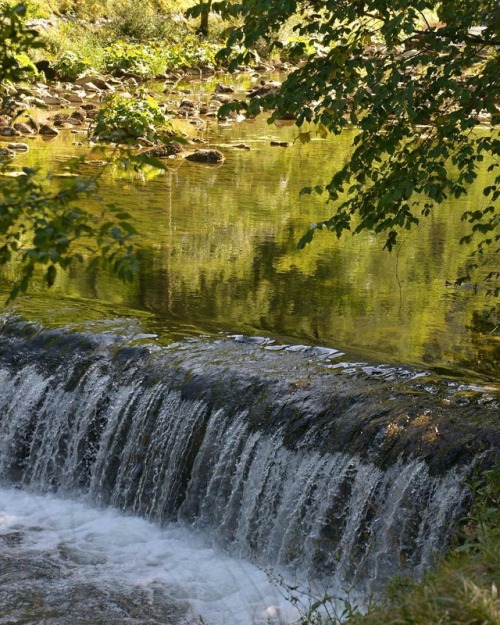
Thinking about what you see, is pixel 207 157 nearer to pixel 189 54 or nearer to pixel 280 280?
pixel 280 280

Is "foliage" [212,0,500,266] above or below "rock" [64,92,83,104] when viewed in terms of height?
below

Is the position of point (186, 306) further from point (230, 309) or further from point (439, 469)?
point (439, 469)

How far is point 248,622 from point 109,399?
263 cm

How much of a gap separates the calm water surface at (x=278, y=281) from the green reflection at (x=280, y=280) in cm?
1

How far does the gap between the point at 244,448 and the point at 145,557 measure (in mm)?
1073

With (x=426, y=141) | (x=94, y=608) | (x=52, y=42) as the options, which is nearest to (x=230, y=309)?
(x=426, y=141)

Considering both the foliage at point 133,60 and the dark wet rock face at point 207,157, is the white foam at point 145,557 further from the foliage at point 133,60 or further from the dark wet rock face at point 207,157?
the foliage at point 133,60

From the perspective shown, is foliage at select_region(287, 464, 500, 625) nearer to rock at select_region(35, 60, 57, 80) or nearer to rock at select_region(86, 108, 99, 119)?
rock at select_region(86, 108, 99, 119)

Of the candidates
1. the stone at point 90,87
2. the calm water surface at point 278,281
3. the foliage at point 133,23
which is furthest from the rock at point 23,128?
the foliage at point 133,23

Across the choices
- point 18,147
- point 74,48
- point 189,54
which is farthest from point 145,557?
point 189,54

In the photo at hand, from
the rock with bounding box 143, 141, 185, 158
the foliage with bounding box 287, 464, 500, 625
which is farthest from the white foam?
the rock with bounding box 143, 141, 185, 158

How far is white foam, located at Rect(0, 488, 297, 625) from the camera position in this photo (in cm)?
624

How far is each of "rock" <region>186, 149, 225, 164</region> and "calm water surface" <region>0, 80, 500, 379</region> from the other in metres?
1.47

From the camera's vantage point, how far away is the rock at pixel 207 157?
18125 mm
